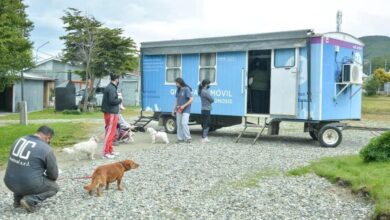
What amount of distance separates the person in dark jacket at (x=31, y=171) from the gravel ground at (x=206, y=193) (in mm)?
243

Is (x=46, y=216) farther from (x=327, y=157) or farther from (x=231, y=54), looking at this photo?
(x=231, y=54)

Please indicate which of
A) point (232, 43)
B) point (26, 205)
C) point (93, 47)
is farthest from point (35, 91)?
point (26, 205)

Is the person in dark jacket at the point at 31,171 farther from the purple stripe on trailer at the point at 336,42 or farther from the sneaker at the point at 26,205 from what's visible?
the purple stripe on trailer at the point at 336,42

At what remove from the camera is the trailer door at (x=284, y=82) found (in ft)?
45.6

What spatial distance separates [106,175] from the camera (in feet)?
25.7

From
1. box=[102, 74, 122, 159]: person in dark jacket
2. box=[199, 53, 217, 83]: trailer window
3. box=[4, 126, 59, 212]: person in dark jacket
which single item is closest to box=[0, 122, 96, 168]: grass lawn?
box=[102, 74, 122, 159]: person in dark jacket

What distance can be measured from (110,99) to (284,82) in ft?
16.9

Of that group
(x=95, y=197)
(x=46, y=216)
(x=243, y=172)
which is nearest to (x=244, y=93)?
(x=243, y=172)

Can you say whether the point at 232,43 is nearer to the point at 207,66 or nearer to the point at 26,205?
the point at 207,66

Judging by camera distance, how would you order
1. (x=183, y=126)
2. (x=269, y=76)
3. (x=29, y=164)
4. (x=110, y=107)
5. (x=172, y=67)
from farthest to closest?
(x=172, y=67)
(x=269, y=76)
(x=183, y=126)
(x=110, y=107)
(x=29, y=164)

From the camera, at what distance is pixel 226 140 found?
50.5 feet

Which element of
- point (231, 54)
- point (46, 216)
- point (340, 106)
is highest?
point (231, 54)

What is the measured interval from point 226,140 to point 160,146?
2.50 metres

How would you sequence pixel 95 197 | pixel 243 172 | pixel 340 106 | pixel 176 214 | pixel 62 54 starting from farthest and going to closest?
1. pixel 62 54
2. pixel 340 106
3. pixel 243 172
4. pixel 95 197
5. pixel 176 214
